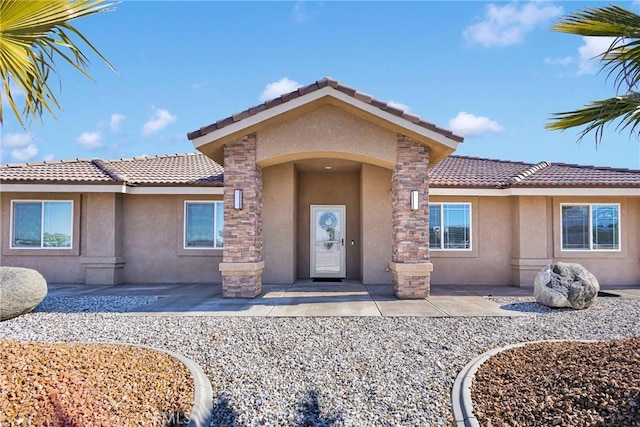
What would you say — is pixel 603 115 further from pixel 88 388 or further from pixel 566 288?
pixel 88 388

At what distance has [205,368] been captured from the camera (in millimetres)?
5668

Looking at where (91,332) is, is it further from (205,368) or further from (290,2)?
(290,2)

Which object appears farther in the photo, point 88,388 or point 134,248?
point 134,248

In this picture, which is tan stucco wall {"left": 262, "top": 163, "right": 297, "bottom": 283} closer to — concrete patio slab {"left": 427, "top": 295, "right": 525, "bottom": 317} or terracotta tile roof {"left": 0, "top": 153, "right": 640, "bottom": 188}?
terracotta tile roof {"left": 0, "top": 153, "right": 640, "bottom": 188}

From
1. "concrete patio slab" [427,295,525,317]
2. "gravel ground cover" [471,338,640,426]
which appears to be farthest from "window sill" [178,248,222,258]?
"gravel ground cover" [471,338,640,426]

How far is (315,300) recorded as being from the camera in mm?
10500

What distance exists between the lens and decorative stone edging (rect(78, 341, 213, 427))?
4336 mm

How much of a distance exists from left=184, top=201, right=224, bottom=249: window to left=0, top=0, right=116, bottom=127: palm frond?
9055 mm

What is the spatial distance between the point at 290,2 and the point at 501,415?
1172cm

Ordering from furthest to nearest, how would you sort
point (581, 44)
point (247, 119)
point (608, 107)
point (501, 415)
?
point (247, 119) → point (581, 44) → point (608, 107) → point (501, 415)

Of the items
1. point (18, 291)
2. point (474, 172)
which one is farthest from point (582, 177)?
point (18, 291)

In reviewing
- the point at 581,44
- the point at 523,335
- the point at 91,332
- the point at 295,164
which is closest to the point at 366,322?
the point at 523,335

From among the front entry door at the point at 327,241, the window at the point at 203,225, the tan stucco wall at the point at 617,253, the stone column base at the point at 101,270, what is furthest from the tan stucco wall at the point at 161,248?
the tan stucco wall at the point at 617,253

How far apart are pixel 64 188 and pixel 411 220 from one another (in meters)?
11.3
